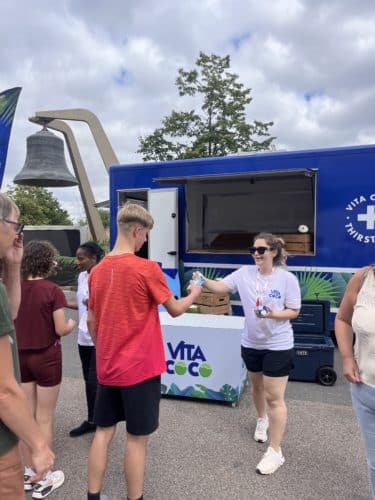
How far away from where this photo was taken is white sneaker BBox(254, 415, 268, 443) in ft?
10.5

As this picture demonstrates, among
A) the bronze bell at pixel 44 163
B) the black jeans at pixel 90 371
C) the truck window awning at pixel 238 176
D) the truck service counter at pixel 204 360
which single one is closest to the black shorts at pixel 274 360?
the truck service counter at pixel 204 360

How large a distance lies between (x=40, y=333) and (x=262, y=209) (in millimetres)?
4145

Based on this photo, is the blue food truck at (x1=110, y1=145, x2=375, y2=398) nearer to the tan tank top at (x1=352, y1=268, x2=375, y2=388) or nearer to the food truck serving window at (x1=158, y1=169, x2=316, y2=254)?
the food truck serving window at (x1=158, y1=169, x2=316, y2=254)

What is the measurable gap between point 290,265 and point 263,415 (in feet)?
8.74

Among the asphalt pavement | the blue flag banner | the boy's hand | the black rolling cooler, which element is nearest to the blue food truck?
the black rolling cooler

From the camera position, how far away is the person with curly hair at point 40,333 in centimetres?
264

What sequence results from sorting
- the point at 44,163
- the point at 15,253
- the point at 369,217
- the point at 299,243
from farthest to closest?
1. the point at 44,163
2. the point at 299,243
3. the point at 369,217
4. the point at 15,253

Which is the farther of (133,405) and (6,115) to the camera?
(6,115)

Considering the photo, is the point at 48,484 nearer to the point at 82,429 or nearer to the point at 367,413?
the point at 82,429

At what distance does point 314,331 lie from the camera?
4.77m

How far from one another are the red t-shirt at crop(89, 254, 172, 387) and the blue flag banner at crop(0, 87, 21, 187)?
1.87m

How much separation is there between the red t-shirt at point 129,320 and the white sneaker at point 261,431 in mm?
1386

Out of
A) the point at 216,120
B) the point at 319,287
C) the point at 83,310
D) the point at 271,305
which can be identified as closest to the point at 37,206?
the point at 216,120

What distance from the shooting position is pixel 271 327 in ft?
9.40
